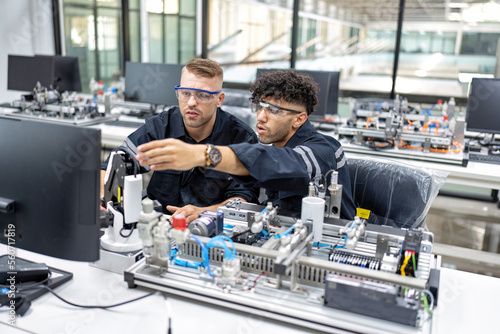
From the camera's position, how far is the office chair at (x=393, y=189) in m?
1.63

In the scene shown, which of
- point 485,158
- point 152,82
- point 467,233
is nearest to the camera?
point 485,158

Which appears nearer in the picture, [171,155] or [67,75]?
[171,155]

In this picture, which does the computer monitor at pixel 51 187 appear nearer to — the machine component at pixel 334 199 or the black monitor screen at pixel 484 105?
the machine component at pixel 334 199

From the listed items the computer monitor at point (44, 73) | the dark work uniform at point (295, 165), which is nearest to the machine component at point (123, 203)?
the dark work uniform at point (295, 165)

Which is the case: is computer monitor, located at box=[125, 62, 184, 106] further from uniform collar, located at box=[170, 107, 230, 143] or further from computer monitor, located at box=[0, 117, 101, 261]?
computer monitor, located at box=[0, 117, 101, 261]

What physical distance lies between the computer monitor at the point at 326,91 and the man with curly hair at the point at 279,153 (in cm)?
180

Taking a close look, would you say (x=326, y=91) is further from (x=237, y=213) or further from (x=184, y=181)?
(x=237, y=213)

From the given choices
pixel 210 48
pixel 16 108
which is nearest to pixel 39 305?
pixel 16 108

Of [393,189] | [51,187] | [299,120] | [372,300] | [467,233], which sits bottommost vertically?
[467,233]

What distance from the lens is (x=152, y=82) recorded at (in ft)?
12.5

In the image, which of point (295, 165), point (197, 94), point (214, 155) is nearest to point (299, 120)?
point (295, 165)

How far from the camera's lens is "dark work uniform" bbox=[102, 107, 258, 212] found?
2029mm

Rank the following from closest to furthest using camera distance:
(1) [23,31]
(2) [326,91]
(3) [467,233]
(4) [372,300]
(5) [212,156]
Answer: (4) [372,300]
(5) [212,156]
(3) [467,233]
(2) [326,91]
(1) [23,31]

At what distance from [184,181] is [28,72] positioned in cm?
280
